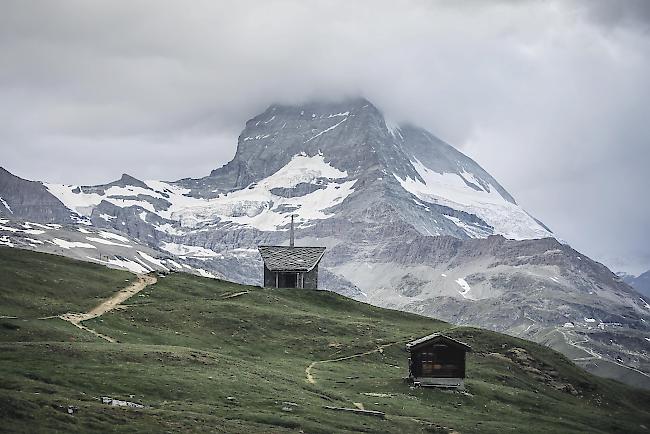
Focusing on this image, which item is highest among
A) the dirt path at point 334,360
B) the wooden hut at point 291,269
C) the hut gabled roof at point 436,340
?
the wooden hut at point 291,269

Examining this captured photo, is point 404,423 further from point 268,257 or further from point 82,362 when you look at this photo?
point 268,257

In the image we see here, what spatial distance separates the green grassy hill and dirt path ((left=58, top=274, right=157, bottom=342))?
1154 millimetres

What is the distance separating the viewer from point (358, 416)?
65.5 meters

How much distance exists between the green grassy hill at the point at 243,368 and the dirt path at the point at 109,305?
1154mm

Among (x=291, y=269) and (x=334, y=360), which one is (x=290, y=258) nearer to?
(x=291, y=269)

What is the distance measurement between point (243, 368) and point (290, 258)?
64489 millimetres

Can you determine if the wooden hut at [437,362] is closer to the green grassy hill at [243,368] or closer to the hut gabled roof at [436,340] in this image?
the hut gabled roof at [436,340]

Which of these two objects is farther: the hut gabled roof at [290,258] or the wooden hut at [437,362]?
the hut gabled roof at [290,258]

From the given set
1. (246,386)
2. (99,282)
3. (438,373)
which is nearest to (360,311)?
(99,282)

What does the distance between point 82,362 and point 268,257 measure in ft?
248

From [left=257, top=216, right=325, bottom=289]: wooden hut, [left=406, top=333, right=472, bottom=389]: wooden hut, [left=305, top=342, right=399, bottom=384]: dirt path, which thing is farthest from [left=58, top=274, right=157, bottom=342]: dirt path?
[left=406, top=333, right=472, bottom=389]: wooden hut

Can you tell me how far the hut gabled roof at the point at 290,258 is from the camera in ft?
458

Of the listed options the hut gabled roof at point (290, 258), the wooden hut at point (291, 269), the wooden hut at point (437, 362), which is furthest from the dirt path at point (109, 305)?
the wooden hut at point (437, 362)

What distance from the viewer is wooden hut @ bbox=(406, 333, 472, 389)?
86625 mm
